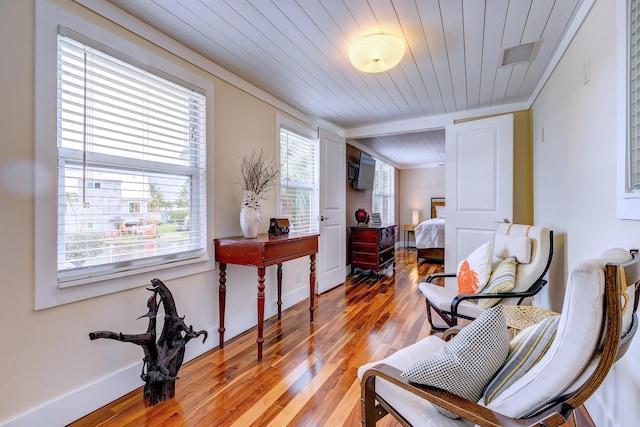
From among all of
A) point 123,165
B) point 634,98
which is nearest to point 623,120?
point 634,98

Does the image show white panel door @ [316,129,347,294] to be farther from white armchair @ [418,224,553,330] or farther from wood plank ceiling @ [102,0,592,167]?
white armchair @ [418,224,553,330]

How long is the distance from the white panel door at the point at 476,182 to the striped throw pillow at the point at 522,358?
2.41 metres

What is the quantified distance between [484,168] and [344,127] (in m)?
1.94

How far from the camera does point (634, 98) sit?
1150 millimetres

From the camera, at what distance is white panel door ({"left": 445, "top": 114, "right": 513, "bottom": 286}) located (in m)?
3.11

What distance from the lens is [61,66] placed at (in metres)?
1.48

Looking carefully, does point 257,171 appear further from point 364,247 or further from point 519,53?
point 364,247

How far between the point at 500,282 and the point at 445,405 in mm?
1529

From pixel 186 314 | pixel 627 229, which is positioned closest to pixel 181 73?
pixel 186 314

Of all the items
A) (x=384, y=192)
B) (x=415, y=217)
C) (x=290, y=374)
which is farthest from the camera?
(x=415, y=217)

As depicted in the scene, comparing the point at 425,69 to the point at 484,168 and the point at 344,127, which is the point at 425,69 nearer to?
the point at 484,168

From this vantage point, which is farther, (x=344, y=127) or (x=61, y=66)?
(x=344, y=127)

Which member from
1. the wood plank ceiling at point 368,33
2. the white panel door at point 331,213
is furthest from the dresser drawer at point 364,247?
the wood plank ceiling at point 368,33

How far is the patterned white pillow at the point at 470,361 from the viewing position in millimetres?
885
